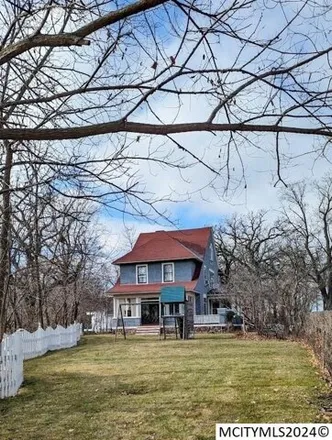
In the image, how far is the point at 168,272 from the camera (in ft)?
118

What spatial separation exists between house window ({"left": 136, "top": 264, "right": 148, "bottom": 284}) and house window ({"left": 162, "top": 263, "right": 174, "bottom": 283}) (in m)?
1.32

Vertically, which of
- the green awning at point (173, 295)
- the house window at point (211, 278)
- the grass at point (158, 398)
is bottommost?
the grass at point (158, 398)

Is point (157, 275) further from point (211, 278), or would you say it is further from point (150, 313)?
point (211, 278)

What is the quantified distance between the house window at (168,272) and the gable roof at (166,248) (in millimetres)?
594

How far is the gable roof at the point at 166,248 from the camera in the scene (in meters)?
35.6

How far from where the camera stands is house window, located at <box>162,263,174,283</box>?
35.8 meters

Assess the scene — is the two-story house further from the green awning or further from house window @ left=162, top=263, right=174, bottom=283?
the green awning

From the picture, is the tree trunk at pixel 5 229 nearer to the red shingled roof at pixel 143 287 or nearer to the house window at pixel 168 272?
the red shingled roof at pixel 143 287

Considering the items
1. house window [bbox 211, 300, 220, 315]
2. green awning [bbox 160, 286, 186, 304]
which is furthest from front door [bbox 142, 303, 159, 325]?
green awning [bbox 160, 286, 186, 304]

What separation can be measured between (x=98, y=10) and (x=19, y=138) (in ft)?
4.49

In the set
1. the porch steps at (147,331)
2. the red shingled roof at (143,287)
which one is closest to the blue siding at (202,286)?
the red shingled roof at (143,287)

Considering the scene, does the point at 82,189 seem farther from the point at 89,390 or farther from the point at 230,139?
the point at 89,390

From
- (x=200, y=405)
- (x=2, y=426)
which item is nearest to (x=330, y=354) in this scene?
(x=200, y=405)

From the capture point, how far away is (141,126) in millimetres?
3742
